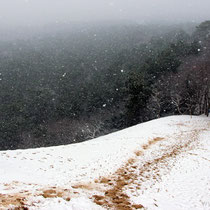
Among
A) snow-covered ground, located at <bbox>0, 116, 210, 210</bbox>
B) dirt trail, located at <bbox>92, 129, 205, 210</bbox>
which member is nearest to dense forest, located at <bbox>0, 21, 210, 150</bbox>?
dirt trail, located at <bbox>92, 129, 205, 210</bbox>

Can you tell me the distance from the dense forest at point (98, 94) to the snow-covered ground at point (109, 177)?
2259cm

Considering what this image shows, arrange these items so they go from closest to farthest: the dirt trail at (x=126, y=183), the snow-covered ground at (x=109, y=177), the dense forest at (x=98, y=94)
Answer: the dirt trail at (x=126, y=183), the snow-covered ground at (x=109, y=177), the dense forest at (x=98, y=94)

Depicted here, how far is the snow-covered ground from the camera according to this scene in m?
7.11

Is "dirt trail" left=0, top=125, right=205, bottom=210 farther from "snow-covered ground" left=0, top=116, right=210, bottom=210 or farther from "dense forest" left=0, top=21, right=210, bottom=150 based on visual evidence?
"dense forest" left=0, top=21, right=210, bottom=150

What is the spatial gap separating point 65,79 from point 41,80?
10.0m

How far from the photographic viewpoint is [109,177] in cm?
1015

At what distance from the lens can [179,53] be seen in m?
52.0

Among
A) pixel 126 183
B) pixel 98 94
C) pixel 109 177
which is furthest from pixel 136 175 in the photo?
pixel 98 94

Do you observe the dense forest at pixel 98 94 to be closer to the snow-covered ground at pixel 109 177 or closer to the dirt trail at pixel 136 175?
the dirt trail at pixel 136 175

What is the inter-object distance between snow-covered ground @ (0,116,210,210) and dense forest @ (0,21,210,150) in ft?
74.1

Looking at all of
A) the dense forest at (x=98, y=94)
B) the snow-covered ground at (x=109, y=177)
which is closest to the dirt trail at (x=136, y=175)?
the snow-covered ground at (x=109, y=177)

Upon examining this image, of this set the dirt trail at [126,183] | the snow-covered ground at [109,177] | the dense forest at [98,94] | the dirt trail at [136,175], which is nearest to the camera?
the dirt trail at [126,183]

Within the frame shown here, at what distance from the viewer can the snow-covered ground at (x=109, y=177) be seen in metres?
7.11

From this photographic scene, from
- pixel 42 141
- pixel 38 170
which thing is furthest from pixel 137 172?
pixel 42 141
